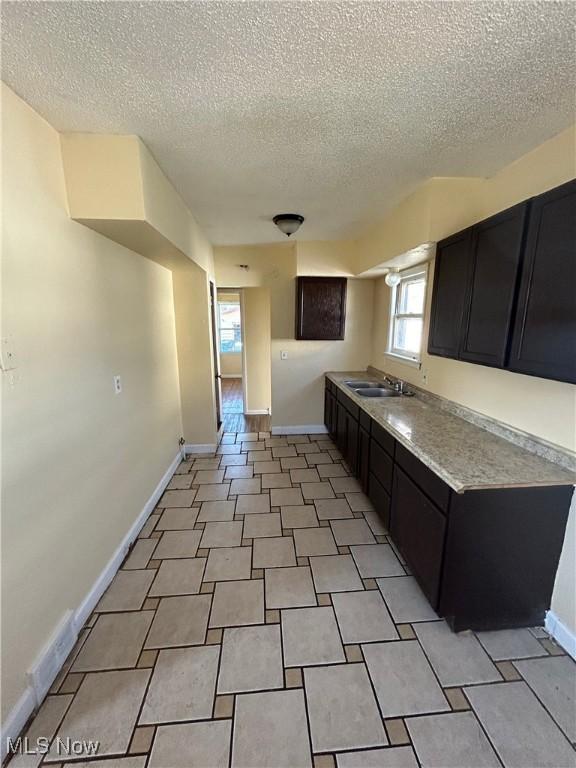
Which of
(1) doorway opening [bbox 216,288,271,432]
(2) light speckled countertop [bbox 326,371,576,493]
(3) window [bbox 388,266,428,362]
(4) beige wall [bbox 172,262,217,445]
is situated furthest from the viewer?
(1) doorway opening [bbox 216,288,271,432]

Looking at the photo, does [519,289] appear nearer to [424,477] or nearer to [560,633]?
[424,477]

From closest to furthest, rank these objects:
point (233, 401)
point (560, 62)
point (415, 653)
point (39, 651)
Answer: point (560, 62) < point (39, 651) < point (415, 653) < point (233, 401)

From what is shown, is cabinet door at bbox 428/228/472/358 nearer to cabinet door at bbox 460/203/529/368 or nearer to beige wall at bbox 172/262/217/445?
cabinet door at bbox 460/203/529/368

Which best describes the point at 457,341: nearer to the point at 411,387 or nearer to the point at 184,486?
the point at 411,387

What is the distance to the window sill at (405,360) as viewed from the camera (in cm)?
308

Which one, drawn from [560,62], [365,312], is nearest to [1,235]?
[560,62]

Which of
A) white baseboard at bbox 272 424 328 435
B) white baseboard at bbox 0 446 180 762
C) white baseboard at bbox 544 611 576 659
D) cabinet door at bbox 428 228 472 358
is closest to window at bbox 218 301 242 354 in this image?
white baseboard at bbox 272 424 328 435

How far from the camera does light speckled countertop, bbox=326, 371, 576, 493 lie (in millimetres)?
1533

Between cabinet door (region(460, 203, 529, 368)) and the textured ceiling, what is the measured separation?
48cm

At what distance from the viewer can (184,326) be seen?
364 cm

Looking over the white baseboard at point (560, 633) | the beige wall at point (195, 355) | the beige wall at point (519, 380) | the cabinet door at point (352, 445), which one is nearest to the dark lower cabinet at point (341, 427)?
the cabinet door at point (352, 445)

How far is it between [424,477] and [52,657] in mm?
2076

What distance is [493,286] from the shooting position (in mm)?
1737

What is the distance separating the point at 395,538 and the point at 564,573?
3.00ft
